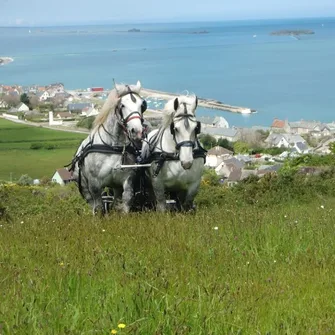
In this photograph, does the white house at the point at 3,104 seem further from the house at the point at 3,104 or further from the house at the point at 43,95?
the house at the point at 43,95

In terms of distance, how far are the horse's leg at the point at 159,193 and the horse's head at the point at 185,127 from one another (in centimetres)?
57

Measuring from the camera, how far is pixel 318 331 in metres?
2.92

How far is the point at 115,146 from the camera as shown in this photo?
763 cm

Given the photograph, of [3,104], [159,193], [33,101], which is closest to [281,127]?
[33,101]

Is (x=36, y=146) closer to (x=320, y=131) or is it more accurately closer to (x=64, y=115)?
(x=320, y=131)

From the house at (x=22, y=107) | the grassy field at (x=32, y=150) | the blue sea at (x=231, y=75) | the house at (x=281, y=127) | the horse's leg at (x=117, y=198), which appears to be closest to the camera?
the horse's leg at (x=117, y=198)

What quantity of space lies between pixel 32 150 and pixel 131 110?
180ft

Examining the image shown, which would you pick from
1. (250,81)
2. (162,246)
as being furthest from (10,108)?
(162,246)

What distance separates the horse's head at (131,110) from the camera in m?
7.32

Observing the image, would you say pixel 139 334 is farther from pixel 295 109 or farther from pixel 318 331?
pixel 295 109

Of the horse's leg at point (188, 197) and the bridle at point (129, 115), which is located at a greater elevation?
the bridle at point (129, 115)

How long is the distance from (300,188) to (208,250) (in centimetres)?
1031

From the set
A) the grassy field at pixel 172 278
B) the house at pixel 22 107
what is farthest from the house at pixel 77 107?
the grassy field at pixel 172 278

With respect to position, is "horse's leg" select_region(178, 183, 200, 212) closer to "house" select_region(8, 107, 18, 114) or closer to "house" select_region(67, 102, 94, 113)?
"house" select_region(67, 102, 94, 113)
